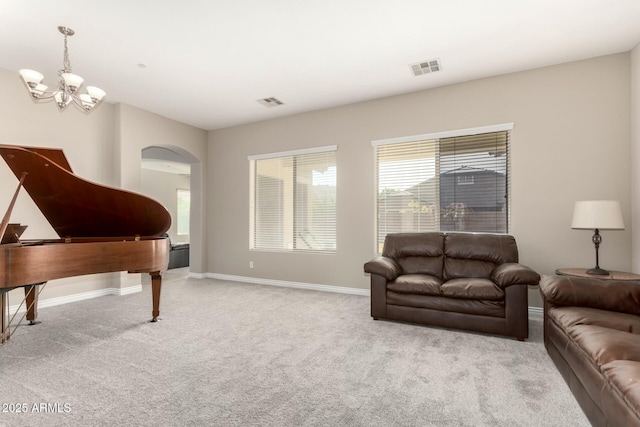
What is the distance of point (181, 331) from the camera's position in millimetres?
3041

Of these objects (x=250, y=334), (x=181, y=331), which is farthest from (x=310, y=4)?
(x=181, y=331)

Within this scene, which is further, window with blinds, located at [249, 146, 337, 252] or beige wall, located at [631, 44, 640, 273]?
window with blinds, located at [249, 146, 337, 252]

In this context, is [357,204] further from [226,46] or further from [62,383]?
[62,383]

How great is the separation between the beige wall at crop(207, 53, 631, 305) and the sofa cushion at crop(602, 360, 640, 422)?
250 centimetres

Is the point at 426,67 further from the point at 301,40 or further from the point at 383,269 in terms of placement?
the point at 383,269

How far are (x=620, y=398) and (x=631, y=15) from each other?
3251 mm

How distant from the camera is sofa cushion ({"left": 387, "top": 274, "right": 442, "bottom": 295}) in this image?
309cm

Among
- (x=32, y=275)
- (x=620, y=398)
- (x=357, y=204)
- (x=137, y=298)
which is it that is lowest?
(x=137, y=298)

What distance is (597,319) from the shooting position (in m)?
1.92

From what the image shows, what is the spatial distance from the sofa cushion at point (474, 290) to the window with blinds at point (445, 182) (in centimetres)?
119

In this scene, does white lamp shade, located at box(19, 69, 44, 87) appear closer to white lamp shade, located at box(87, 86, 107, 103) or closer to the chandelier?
the chandelier

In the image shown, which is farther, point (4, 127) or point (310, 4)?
point (4, 127)

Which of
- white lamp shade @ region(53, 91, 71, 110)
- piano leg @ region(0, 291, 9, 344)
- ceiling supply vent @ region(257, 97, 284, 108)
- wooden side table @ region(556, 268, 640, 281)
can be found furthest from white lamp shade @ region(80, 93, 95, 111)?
wooden side table @ region(556, 268, 640, 281)

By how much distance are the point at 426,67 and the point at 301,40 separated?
Result: 1.55 metres
